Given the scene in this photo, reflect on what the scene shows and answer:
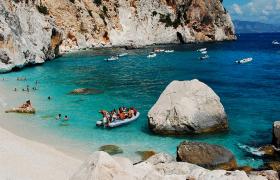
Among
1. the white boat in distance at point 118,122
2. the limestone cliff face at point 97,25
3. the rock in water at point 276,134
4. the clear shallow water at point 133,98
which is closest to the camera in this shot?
the rock in water at point 276,134

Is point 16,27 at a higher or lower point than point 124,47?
higher

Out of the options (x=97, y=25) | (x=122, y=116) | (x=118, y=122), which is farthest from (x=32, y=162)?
(x=97, y=25)

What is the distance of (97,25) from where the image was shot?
134m

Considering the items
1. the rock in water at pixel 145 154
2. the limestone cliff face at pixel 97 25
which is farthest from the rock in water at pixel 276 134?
the limestone cliff face at pixel 97 25

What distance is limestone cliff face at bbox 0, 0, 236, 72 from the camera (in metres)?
80.2

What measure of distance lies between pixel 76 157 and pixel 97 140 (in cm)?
485

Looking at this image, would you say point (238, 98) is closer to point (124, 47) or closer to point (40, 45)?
point (40, 45)

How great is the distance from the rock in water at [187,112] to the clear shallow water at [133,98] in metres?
0.97

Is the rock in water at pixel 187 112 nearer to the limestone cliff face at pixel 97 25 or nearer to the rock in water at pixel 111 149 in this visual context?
the rock in water at pixel 111 149

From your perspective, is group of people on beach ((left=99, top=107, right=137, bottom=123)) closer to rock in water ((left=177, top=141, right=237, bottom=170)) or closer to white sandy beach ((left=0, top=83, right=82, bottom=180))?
white sandy beach ((left=0, top=83, right=82, bottom=180))

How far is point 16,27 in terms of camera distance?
80.9 metres

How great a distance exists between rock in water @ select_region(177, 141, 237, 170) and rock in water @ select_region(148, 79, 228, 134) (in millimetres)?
6571

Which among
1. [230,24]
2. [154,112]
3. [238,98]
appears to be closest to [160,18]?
[230,24]

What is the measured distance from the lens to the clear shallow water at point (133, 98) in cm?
3378
